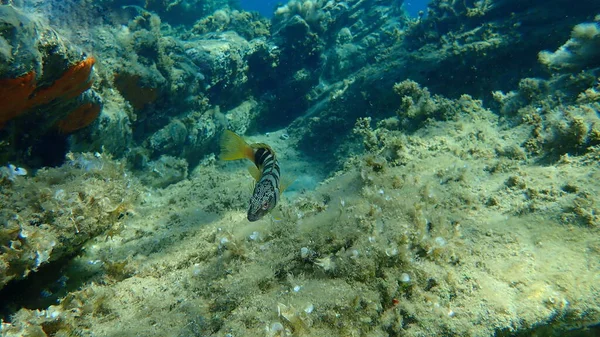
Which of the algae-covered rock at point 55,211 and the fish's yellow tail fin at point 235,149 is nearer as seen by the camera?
the algae-covered rock at point 55,211

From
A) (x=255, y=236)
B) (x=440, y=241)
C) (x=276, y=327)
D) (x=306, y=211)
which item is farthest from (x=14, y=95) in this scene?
(x=440, y=241)

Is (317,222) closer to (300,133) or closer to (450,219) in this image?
(450,219)

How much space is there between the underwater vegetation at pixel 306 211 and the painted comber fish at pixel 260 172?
13cm

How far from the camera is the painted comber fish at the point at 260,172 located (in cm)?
224

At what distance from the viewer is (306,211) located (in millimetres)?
3375

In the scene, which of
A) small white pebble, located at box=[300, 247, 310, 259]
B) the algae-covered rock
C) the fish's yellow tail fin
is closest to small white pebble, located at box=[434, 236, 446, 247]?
small white pebble, located at box=[300, 247, 310, 259]

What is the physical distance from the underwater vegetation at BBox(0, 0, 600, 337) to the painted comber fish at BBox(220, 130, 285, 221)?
129 mm

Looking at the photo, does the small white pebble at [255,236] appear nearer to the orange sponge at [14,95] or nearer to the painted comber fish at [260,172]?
the painted comber fish at [260,172]

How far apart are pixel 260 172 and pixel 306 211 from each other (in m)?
0.89

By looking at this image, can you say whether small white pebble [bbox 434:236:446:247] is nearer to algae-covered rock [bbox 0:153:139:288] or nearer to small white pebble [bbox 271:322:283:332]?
small white pebble [bbox 271:322:283:332]

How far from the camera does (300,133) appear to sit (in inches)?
367

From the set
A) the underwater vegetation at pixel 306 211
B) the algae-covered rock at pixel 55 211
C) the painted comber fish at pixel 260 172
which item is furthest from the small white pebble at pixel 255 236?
the algae-covered rock at pixel 55 211

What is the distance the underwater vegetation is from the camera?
2.10 metres

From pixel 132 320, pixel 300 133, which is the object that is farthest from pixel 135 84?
pixel 132 320
